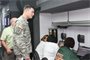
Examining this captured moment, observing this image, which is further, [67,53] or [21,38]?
[67,53]

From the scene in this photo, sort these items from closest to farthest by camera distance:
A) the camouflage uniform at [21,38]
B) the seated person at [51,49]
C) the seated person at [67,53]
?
the camouflage uniform at [21,38] < the seated person at [67,53] < the seated person at [51,49]

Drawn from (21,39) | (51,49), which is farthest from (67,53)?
(21,39)

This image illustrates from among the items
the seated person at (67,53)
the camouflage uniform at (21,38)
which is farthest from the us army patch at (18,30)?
the seated person at (67,53)

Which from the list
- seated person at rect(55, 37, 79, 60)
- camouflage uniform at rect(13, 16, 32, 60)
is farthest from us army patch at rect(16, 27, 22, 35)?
seated person at rect(55, 37, 79, 60)

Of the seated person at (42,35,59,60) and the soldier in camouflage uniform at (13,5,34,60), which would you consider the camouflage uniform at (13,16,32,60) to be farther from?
the seated person at (42,35,59,60)

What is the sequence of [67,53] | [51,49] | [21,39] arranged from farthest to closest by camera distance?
[51,49]
[67,53]
[21,39]

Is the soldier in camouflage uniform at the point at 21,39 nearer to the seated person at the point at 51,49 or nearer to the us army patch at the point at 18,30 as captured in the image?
the us army patch at the point at 18,30

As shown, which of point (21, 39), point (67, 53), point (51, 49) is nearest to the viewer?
point (21, 39)

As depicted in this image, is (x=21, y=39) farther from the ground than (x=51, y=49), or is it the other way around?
(x=21, y=39)

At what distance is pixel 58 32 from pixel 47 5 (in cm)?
118

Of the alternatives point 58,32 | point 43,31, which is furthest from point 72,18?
point 43,31

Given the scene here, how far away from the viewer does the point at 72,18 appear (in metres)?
2.43

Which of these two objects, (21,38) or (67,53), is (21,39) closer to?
(21,38)

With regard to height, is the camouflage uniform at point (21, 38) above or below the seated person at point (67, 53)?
above
